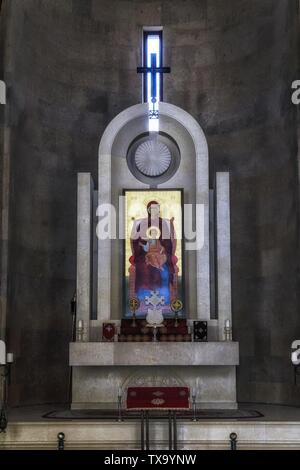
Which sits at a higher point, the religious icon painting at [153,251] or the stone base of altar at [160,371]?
the religious icon painting at [153,251]

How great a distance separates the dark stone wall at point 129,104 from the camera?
56.5 ft

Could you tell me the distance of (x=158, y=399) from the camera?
503 inches

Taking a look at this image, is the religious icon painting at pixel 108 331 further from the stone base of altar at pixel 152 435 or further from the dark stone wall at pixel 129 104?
the stone base of altar at pixel 152 435

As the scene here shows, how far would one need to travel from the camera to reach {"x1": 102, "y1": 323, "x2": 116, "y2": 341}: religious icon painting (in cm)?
1578

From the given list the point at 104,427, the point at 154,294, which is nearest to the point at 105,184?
the point at 154,294

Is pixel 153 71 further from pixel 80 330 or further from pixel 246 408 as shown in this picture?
pixel 246 408

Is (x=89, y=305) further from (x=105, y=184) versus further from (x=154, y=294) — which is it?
(x=105, y=184)

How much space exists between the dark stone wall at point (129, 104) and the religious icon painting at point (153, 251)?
214 cm

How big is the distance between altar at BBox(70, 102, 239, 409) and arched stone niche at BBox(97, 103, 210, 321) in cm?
2

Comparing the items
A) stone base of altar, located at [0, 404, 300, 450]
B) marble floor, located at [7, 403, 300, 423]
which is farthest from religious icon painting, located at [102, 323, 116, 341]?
stone base of altar, located at [0, 404, 300, 450]

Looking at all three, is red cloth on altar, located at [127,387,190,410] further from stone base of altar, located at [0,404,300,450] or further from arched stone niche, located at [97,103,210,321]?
arched stone niche, located at [97,103,210,321]

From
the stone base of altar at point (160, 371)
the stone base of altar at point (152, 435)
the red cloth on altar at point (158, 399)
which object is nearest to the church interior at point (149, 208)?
the stone base of altar at point (160, 371)

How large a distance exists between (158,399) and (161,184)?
20.1ft

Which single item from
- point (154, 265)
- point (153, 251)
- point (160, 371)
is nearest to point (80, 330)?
point (160, 371)
